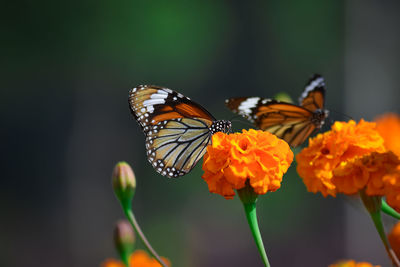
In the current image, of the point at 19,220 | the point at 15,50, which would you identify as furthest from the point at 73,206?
the point at 15,50

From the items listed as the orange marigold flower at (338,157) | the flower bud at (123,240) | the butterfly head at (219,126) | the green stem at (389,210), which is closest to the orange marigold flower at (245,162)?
the orange marigold flower at (338,157)

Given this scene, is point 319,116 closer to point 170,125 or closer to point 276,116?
point 276,116

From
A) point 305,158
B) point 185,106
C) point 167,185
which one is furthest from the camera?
point 167,185

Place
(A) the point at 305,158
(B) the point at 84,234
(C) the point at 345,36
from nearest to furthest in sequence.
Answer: (A) the point at 305,158, (B) the point at 84,234, (C) the point at 345,36

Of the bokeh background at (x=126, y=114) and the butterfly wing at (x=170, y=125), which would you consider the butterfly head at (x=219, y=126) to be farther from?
the bokeh background at (x=126, y=114)

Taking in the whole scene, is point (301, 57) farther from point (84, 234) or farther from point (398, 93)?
point (84, 234)

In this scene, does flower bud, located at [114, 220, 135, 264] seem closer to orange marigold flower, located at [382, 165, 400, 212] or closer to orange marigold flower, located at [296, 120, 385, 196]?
orange marigold flower, located at [296, 120, 385, 196]

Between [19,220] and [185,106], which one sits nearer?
[185,106]
